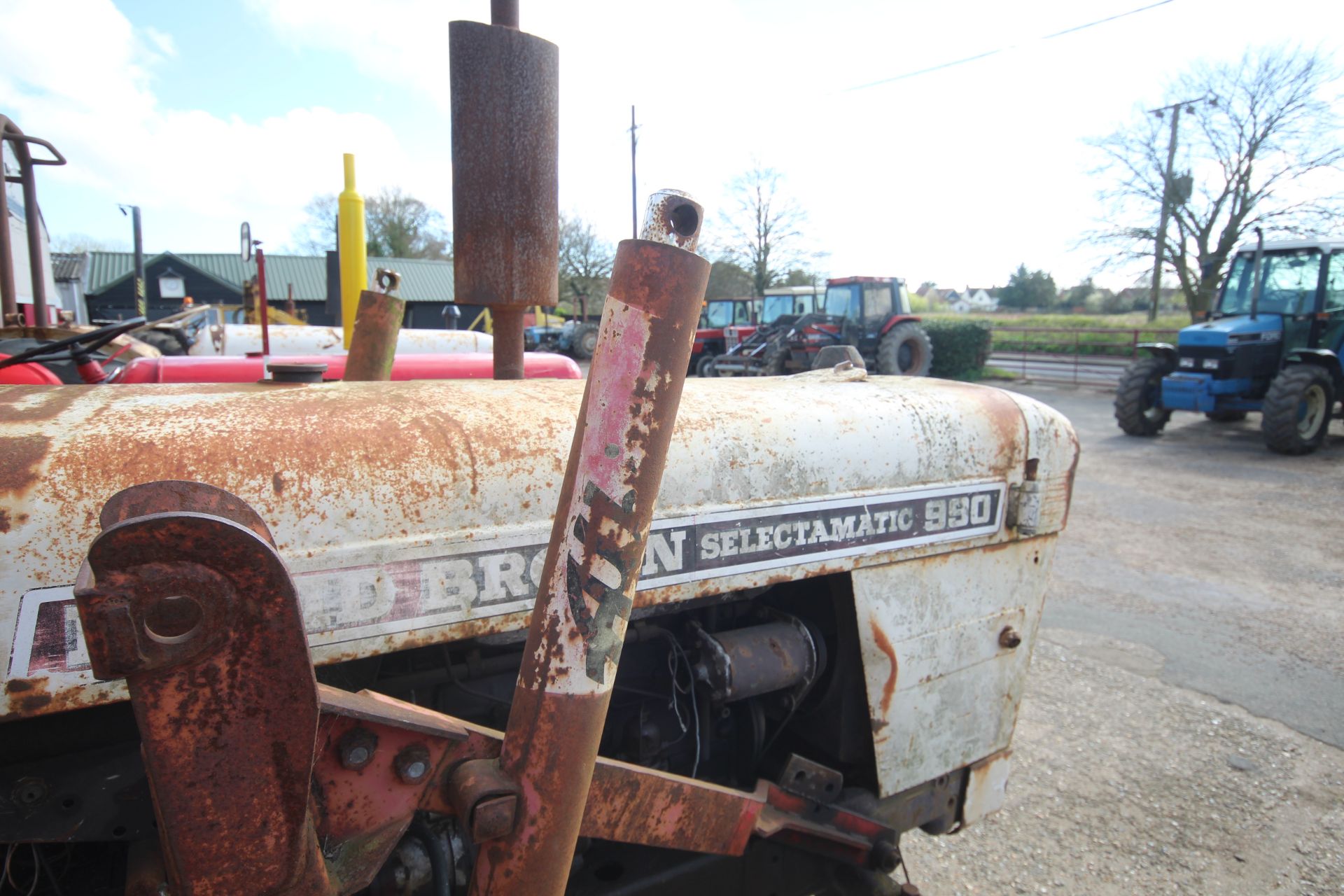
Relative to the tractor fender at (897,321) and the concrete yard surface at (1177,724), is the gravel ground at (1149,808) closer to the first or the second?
the concrete yard surface at (1177,724)

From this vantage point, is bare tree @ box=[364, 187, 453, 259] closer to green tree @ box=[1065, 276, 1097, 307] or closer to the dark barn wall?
the dark barn wall

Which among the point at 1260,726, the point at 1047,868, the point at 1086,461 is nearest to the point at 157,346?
the point at 1047,868

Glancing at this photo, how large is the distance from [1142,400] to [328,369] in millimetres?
9879

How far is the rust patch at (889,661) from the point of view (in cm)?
167

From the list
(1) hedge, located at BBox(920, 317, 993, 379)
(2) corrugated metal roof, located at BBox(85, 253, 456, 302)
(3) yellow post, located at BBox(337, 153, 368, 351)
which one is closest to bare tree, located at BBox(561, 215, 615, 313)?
(2) corrugated metal roof, located at BBox(85, 253, 456, 302)

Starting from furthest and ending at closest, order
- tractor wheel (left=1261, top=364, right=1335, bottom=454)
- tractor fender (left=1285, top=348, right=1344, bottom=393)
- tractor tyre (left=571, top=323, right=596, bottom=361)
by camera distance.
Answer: tractor tyre (left=571, top=323, right=596, bottom=361), tractor fender (left=1285, top=348, right=1344, bottom=393), tractor wheel (left=1261, top=364, right=1335, bottom=454)

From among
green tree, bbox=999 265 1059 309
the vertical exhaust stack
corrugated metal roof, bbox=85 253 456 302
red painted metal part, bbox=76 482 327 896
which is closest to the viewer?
red painted metal part, bbox=76 482 327 896

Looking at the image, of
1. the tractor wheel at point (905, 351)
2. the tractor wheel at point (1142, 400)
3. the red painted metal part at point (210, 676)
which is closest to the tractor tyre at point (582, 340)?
the tractor wheel at point (905, 351)

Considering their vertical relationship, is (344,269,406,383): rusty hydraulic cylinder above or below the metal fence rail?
above

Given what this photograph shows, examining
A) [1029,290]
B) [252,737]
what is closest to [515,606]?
[252,737]

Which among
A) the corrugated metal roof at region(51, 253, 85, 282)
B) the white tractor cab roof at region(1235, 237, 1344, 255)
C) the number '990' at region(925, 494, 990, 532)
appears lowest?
the number '990' at region(925, 494, 990, 532)

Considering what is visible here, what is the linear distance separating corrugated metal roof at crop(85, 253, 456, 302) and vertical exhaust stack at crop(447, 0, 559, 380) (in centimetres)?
3058

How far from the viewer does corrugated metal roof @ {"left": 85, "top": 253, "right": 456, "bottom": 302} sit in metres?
31.8

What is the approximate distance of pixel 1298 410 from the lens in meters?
8.59
